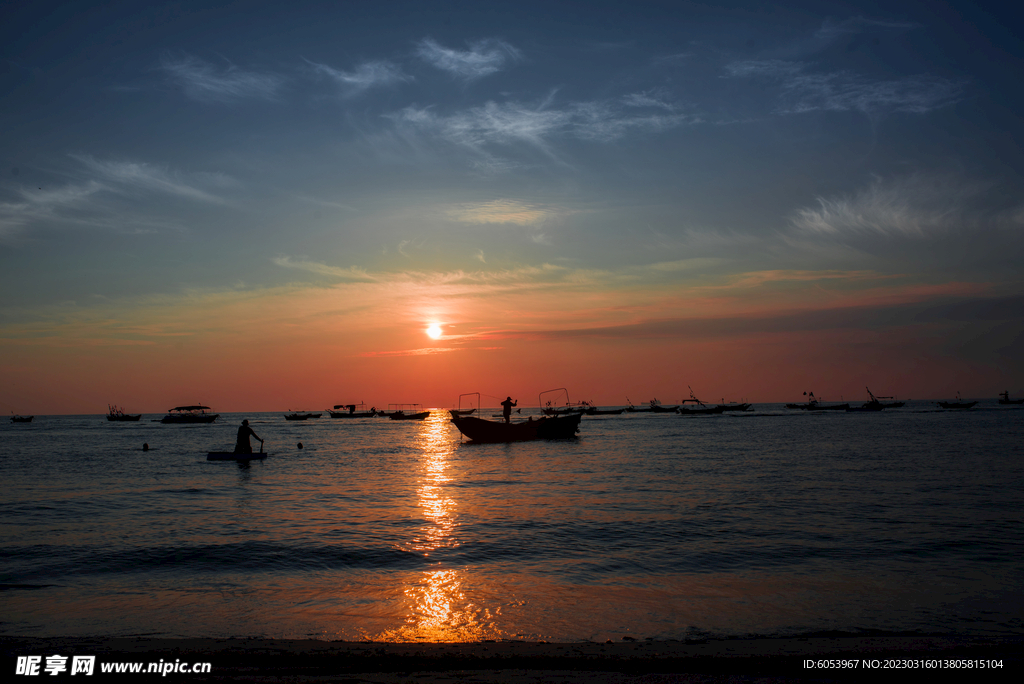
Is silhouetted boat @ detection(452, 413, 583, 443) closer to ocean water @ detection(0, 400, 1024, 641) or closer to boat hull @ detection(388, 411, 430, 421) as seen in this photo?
ocean water @ detection(0, 400, 1024, 641)

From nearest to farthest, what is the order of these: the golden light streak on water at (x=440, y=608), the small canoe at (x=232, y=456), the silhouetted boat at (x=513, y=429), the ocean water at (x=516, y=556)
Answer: the golden light streak on water at (x=440, y=608) < the ocean water at (x=516, y=556) < the small canoe at (x=232, y=456) < the silhouetted boat at (x=513, y=429)

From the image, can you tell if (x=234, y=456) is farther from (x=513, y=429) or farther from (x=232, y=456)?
(x=513, y=429)

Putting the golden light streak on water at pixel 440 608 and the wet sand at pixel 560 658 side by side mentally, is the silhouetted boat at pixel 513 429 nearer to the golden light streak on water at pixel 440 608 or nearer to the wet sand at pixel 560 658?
the golden light streak on water at pixel 440 608

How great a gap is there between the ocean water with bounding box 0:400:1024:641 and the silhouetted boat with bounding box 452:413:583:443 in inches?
1084

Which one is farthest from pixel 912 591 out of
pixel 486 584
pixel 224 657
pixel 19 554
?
pixel 19 554

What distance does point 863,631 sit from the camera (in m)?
7.91

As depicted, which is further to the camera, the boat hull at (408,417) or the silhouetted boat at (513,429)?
the boat hull at (408,417)

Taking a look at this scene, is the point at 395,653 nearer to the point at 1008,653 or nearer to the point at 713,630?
the point at 713,630

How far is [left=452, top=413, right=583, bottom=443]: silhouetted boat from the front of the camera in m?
53.6

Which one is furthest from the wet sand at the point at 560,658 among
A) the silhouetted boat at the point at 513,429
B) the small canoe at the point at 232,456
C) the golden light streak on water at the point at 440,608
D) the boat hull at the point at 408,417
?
the boat hull at the point at 408,417

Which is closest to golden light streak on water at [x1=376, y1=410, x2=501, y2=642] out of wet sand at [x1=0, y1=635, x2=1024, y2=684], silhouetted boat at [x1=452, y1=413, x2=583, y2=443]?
wet sand at [x1=0, y1=635, x2=1024, y2=684]

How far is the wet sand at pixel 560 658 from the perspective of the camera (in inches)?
243

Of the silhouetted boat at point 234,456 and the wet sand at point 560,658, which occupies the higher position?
the wet sand at point 560,658

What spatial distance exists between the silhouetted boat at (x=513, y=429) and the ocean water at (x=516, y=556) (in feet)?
90.4
